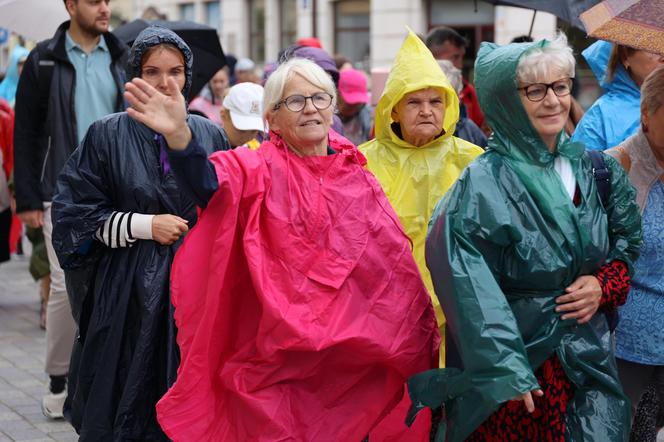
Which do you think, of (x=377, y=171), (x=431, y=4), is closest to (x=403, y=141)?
(x=377, y=171)

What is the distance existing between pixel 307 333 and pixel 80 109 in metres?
2.95

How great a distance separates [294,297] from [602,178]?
1144 mm

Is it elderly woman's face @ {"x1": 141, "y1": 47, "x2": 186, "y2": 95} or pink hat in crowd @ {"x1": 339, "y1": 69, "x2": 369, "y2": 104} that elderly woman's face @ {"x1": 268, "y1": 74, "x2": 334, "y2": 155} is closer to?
elderly woman's face @ {"x1": 141, "y1": 47, "x2": 186, "y2": 95}

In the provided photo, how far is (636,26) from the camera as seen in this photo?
447cm

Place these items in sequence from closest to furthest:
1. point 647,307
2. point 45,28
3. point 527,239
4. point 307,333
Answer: point 527,239
point 307,333
point 647,307
point 45,28

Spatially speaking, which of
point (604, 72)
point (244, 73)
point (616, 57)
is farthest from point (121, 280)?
point (244, 73)

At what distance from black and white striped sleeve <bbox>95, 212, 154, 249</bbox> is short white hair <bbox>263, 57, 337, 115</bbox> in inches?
30.3

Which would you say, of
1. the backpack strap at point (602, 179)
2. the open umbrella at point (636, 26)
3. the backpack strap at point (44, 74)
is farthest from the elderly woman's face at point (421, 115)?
the backpack strap at point (44, 74)

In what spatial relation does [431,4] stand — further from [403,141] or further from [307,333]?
[307,333]

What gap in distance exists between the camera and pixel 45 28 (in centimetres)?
836

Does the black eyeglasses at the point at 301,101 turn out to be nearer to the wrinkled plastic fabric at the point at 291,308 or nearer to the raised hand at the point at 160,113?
the wrinkled plastic fabric at the point at 291,308

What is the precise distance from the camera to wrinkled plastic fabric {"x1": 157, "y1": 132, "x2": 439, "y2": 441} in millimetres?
4504

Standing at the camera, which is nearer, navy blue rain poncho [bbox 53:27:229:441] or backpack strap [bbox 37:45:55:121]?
navy blue rain poncho [bbox 53:27:229:441]

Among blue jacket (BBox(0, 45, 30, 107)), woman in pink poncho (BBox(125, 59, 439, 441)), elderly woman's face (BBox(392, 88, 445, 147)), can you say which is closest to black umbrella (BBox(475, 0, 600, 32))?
elderly woman's face (BBox(392, 88, 445, 147))
